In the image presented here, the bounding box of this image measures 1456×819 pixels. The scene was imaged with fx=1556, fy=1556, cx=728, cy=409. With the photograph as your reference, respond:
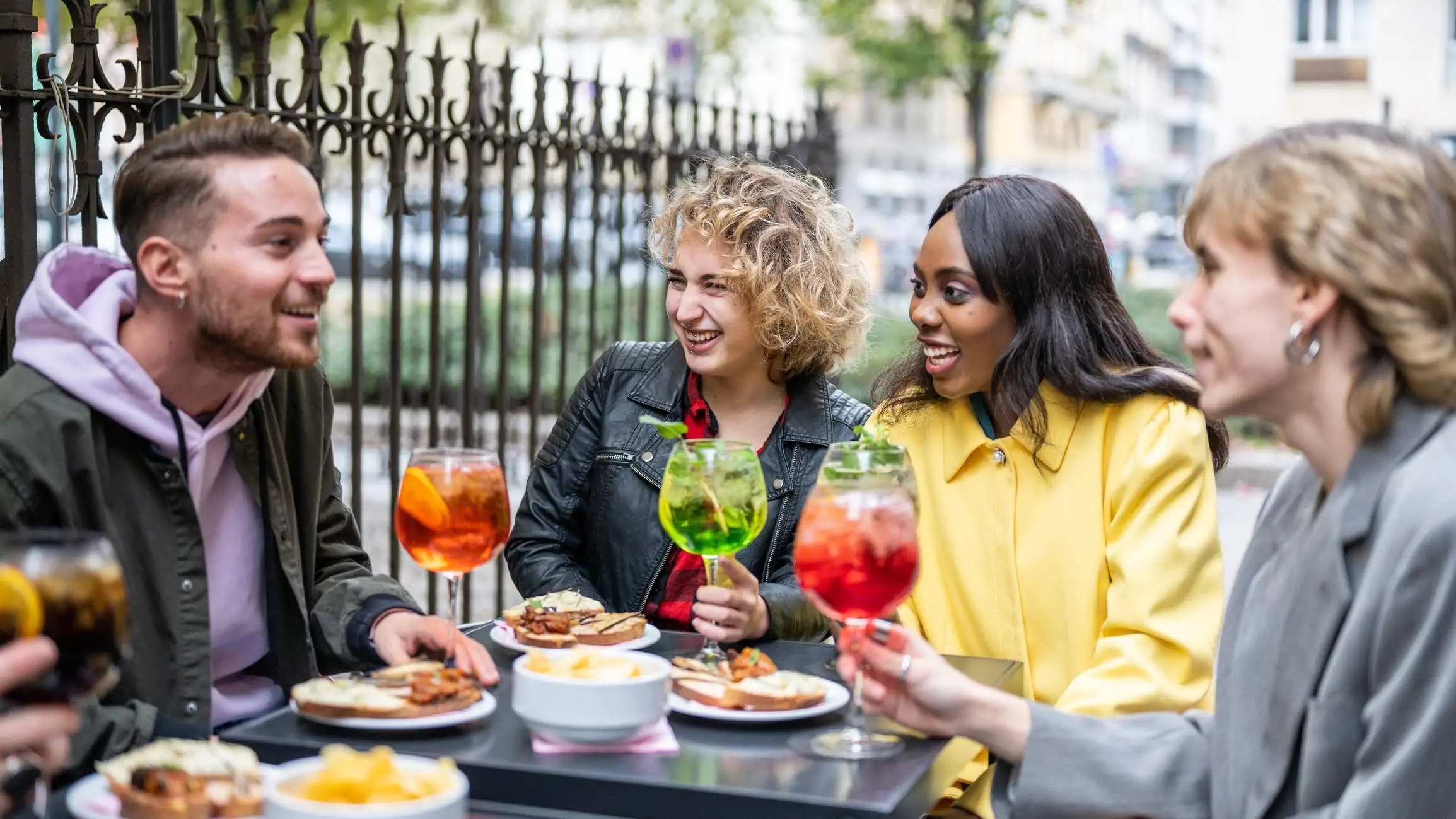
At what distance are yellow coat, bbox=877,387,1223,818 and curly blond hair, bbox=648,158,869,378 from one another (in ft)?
1.58

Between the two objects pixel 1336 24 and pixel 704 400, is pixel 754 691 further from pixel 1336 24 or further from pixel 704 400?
pixel 1336 24

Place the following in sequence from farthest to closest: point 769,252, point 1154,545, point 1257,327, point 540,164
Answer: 1. point 540,164
2. point 769,252
3. point 1154,545
4. point 1257,327

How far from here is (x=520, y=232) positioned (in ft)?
48.1

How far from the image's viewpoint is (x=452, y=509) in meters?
2.19

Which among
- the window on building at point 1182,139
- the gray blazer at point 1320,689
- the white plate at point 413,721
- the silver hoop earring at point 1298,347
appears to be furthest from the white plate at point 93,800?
the window on building at point 1182,139

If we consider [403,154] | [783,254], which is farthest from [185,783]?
[403,154]

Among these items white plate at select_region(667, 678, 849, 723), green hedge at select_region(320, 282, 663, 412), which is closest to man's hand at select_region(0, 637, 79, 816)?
white plate at select_region(667, 678, 849, 723)

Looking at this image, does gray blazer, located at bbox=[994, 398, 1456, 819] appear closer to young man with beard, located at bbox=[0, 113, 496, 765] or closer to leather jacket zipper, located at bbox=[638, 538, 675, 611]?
young man with beard, located at bbox=[0, 113, 496, 765]

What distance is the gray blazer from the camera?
1810 mm

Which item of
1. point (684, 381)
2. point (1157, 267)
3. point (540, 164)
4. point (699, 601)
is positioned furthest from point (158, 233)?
point (1157, 267)

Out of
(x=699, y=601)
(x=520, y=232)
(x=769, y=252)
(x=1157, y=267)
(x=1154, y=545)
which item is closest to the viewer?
(x=699, y=601)

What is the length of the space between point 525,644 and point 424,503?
1.42 ft

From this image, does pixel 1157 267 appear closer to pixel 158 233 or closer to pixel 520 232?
pixel 520 232

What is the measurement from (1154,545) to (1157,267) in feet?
112
